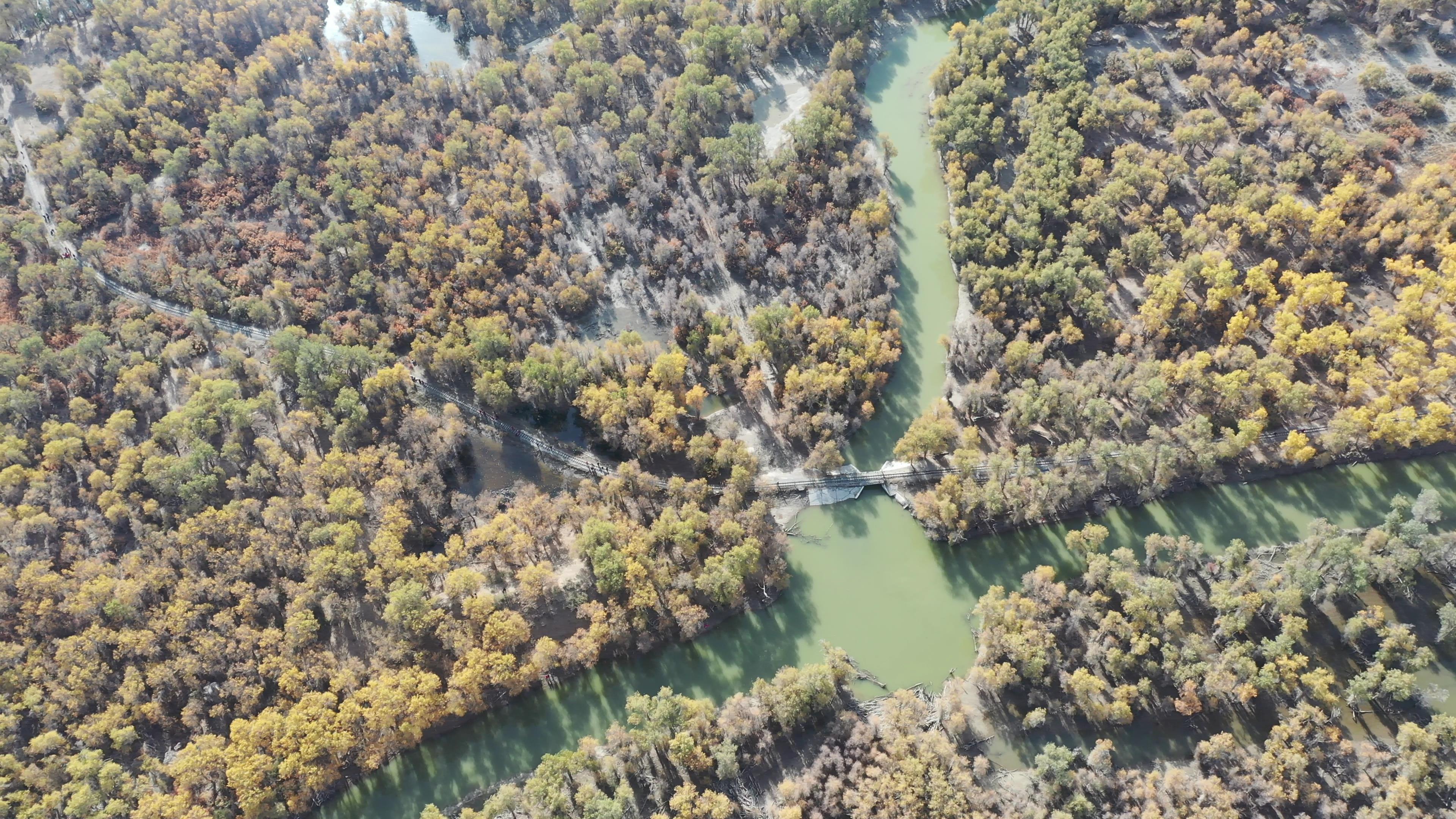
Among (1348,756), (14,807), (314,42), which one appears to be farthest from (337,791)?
(314,42)

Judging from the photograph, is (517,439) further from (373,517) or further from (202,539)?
(202,539)

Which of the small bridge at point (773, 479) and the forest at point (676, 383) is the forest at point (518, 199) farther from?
the small bridge at point (773, 479)

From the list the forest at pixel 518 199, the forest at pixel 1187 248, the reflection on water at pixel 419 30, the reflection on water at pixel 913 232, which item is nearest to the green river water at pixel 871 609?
the reflection on water at pixel 913 232

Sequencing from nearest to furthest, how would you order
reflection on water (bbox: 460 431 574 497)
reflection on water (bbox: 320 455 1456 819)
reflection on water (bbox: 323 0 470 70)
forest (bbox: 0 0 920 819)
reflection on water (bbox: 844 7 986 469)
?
1. reflection on water (bbox: 320 455 1456 819)
2. forest (bbox: 0 0 920 819)
3. reflection on water (bbox: 460 431 574 497)
4. reflection on water (bbox: 844 7 986 469)
5. reflection on water (bbox: 323 0 470 70)

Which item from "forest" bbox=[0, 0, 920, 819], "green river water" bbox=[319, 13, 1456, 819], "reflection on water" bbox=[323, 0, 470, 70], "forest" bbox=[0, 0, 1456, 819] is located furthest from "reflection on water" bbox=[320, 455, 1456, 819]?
"reflection on water" bbox=[323, 0, 470, 70]

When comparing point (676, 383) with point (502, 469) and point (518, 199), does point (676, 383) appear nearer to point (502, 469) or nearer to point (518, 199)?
point (502, 469)

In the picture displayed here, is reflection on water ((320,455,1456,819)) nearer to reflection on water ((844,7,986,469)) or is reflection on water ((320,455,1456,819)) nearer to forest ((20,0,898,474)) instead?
reflection on water ((844,7,986,469))
